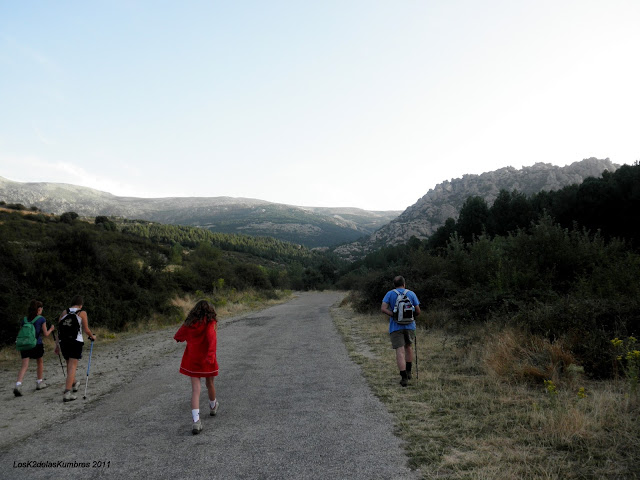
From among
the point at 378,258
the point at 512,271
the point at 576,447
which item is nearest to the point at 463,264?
the point at 512,271

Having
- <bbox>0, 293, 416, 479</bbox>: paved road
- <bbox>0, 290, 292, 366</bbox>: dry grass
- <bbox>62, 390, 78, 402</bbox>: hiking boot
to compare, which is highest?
<bbox>0, 293, 416, 479</bbox>: paved road

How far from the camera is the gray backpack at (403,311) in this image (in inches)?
297

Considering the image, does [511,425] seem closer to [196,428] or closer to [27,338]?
[196,428]

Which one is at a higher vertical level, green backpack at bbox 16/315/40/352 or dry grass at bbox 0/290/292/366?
green backpack at bbox 16/315/40/352

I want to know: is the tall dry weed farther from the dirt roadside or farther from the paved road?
the dirt roadside

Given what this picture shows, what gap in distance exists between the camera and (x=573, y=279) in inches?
497

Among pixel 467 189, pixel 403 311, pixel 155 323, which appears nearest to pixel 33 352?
pixel 403 311

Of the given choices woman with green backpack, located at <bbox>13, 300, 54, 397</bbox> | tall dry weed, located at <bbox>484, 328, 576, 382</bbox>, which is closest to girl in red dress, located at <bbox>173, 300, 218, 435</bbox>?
woman with green backpack, located at <bbox>13, 300, 54, 397</bbox>

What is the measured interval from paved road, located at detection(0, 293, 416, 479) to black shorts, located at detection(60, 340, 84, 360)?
3.62 ft

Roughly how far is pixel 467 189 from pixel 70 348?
501 ft

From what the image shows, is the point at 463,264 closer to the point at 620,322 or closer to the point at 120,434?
the point at 620,322

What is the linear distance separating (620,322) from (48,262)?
19581 millimetres

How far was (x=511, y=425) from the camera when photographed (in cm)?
484

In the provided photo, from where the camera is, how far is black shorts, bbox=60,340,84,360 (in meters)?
7.21
